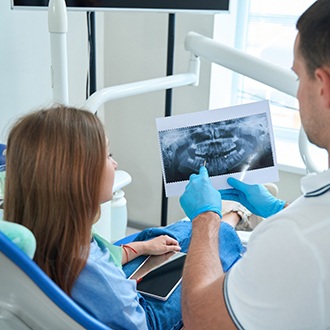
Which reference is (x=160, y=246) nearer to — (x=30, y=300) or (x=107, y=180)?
(x=107, y=180)

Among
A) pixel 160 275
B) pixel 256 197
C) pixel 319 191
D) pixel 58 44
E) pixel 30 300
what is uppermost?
pixel 58 44

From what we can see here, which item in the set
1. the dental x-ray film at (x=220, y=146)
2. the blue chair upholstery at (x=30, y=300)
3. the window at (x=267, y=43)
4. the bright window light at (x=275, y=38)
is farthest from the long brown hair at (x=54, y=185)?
the bright window light at (x=275, y=38)

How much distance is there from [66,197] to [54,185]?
0.03 metres

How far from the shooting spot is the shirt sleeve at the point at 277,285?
2.64 ft

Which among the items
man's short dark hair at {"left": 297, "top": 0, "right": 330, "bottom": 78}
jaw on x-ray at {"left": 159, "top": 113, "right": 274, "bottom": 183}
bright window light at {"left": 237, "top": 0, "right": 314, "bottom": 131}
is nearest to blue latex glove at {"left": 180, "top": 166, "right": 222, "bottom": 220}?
jaw on x-ray at {"left": 159, "top": 113, "right": 274, "bottom": 183}

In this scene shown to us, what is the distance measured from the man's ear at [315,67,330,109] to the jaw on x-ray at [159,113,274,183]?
48cm

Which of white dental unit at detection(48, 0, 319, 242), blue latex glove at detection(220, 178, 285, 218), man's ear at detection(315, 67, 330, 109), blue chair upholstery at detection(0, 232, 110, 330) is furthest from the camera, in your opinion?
blue latex glove at detection(220, 178, 285, 218)

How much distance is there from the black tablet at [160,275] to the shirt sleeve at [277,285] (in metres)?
0.39

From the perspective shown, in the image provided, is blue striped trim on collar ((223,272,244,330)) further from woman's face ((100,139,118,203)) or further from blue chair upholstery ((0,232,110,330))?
woman's face ((100,139,118,203))

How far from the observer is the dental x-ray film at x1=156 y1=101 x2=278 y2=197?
1.33 meters

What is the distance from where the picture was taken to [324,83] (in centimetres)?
86

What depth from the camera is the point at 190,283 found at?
0.94 metres

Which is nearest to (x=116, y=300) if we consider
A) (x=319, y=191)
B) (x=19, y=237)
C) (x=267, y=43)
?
(x=19, y=237)

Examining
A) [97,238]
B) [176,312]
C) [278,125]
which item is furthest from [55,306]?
[278,125]
